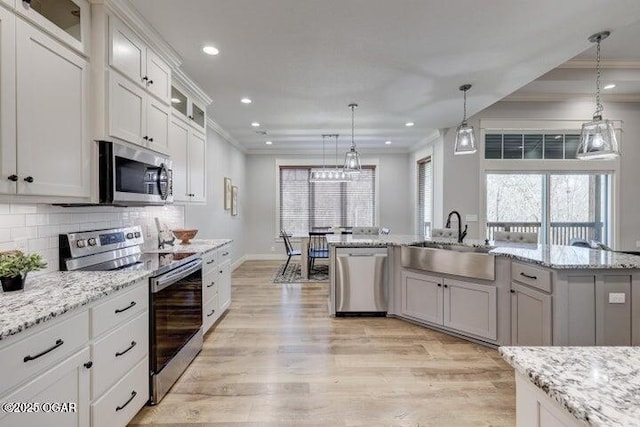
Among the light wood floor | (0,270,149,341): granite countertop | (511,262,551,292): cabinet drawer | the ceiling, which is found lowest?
the light wood floor

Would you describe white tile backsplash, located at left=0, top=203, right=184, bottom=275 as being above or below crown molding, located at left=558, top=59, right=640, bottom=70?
below

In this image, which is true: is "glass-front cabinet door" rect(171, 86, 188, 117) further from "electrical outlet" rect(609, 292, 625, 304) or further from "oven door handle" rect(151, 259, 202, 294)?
"electrical outlet" rect(609, 292, 625, 304)

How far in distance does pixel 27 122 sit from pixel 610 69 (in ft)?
18.5

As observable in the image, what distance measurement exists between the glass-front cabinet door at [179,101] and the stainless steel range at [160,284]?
49.1 inches

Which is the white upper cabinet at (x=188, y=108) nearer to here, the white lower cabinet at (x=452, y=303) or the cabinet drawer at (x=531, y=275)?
the white lower cabinet at (x=452, y=303)

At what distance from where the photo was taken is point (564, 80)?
4.10 meters

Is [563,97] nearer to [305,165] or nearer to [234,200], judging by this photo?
[305,165]

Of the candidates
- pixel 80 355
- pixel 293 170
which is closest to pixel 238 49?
pixel 80 355

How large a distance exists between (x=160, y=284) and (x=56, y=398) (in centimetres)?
85

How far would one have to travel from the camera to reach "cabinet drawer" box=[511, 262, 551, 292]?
7.64ft

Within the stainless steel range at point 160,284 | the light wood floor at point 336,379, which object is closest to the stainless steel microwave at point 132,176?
the stainless steel range at point 160,284

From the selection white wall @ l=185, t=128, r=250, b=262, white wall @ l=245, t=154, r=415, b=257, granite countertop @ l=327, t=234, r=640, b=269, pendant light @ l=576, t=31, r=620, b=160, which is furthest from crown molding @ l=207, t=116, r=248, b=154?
pendant light @ l=576, t=31, r=620, b=160

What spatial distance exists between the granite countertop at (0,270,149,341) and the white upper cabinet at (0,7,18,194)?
485mm

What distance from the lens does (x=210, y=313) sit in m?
3.23
